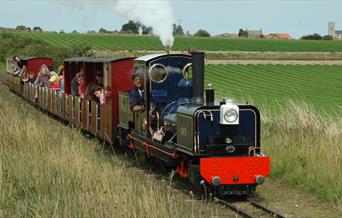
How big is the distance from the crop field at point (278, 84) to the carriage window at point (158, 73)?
528 inches

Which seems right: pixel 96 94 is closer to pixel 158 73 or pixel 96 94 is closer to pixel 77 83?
pixel 77 83

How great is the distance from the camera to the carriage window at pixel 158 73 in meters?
10.6

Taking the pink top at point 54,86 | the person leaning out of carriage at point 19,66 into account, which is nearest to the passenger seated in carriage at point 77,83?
the pink top at point 54,86

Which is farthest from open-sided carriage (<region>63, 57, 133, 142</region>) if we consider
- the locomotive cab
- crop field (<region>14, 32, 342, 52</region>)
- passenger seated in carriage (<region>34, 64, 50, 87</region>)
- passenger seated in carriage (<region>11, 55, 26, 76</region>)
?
crop field (<region>14, 32, 342, 52</region>)

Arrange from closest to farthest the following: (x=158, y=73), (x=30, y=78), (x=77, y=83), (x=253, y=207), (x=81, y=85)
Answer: (x=253, y=207) → (x=158, y=73) → (x=81, y=85) → (x=77, y=83) → (x=30, y=78)

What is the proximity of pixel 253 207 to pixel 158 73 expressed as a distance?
10.9ft

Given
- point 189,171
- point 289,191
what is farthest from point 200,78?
point 289,191

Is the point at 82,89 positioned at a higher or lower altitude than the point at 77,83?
lower

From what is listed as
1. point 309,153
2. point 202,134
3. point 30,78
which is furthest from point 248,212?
point 30,78

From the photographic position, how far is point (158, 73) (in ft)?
35.0

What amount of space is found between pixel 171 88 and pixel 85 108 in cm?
559

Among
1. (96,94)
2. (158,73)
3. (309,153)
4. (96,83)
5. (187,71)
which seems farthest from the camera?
(96,83)

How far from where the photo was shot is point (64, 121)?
64.9 ft

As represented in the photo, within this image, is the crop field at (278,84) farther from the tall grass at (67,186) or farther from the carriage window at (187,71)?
the tall grass at (67,186)
